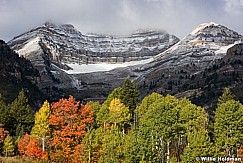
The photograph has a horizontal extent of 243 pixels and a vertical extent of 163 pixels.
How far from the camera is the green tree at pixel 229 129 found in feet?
269

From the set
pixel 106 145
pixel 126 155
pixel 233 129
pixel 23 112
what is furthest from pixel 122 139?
pixel 23 112

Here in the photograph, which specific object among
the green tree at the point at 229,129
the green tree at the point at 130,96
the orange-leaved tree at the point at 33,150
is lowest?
the orange-leaved tree at the point at 33,150

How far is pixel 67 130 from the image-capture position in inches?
3605

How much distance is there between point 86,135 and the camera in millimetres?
87375

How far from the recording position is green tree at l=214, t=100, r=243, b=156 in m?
81.9

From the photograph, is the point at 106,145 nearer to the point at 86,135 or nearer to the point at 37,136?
the point at 86,135

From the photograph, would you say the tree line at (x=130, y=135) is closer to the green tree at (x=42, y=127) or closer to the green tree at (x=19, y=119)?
the green tree at (x=42, y=127)

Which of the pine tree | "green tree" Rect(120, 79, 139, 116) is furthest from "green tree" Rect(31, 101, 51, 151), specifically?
"green tree" Rect(120, 79, 139, 116)

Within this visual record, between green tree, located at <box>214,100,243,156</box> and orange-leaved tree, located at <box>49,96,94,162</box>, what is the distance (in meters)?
28.3

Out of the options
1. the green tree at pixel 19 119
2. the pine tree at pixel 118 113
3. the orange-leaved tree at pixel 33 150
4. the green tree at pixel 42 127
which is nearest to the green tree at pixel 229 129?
the pine tree at pixel 118 113

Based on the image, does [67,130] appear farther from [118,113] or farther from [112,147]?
[118,113]

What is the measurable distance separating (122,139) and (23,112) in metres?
44.6

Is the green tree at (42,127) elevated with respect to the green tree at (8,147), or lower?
elevated

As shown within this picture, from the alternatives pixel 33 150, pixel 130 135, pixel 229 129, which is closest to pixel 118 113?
pixel 130 135
